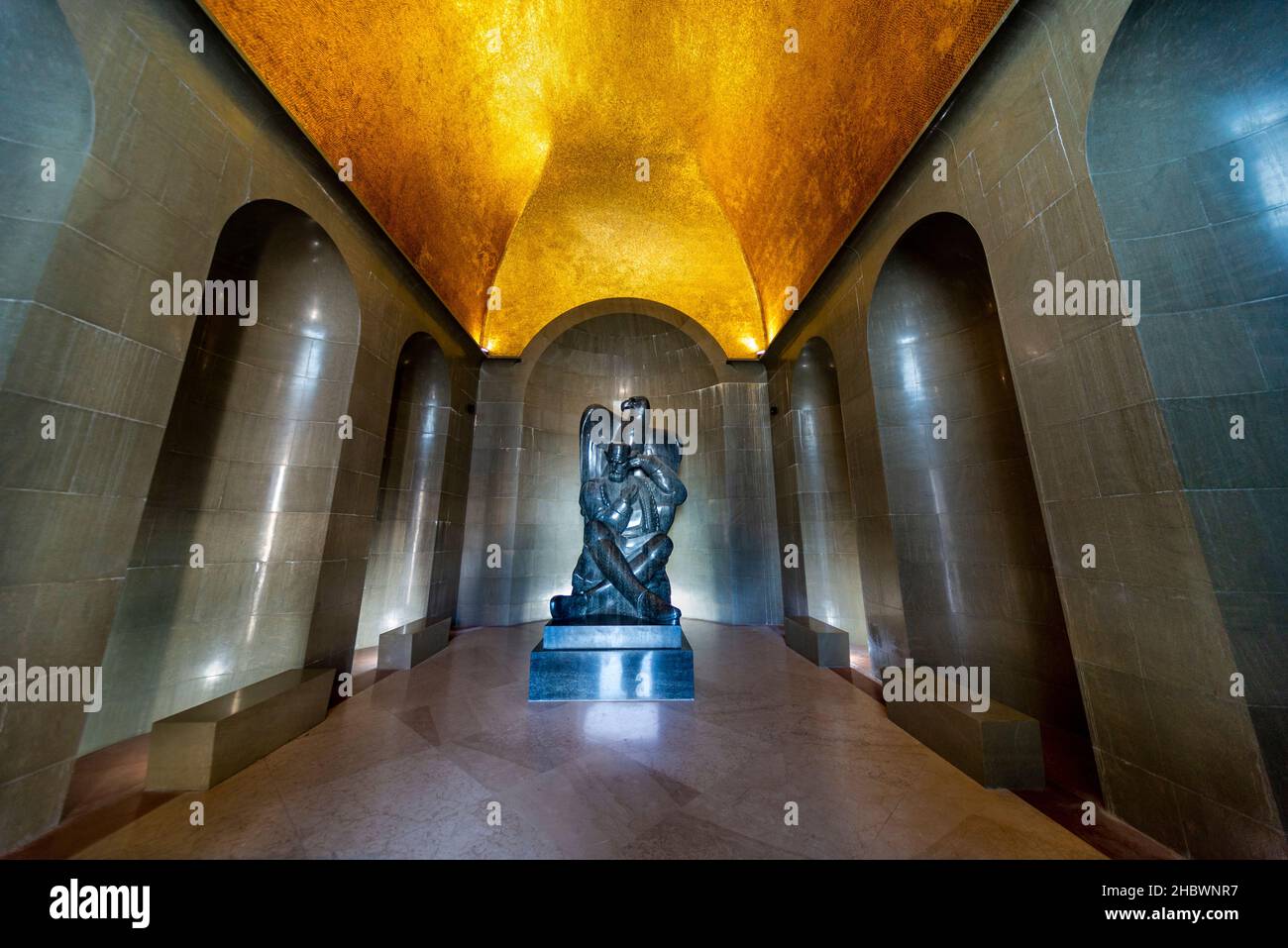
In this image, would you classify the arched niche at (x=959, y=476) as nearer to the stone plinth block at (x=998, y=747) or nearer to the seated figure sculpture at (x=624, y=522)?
the stone plinth block at (x=998, y=747)

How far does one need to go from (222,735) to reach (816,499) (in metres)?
8.25

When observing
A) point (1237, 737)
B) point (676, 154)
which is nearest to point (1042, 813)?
point (1237, 737)

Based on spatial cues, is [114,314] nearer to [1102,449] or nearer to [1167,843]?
[1102,449]

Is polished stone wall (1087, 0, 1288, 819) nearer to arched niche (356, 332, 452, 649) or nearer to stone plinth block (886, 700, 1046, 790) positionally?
stone plinth block (886, 700, 1046, 790)

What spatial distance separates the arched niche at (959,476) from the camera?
4738 millimetres

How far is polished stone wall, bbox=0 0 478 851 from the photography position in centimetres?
253

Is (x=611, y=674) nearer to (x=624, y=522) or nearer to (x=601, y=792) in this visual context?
(x=601, y=792)

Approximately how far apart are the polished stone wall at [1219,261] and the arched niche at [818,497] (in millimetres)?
4673

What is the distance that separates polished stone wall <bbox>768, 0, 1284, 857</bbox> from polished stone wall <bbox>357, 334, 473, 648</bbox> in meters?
7.96

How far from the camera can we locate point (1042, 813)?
2.74 m

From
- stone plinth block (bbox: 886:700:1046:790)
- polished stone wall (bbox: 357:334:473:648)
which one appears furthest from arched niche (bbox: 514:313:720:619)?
stone plinth block (bbox: 886:700:1046:790)

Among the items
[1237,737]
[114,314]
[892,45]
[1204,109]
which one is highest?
[892,45]

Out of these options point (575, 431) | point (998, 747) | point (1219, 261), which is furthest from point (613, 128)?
point (998, 747)

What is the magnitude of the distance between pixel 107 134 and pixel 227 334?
2.55 m
